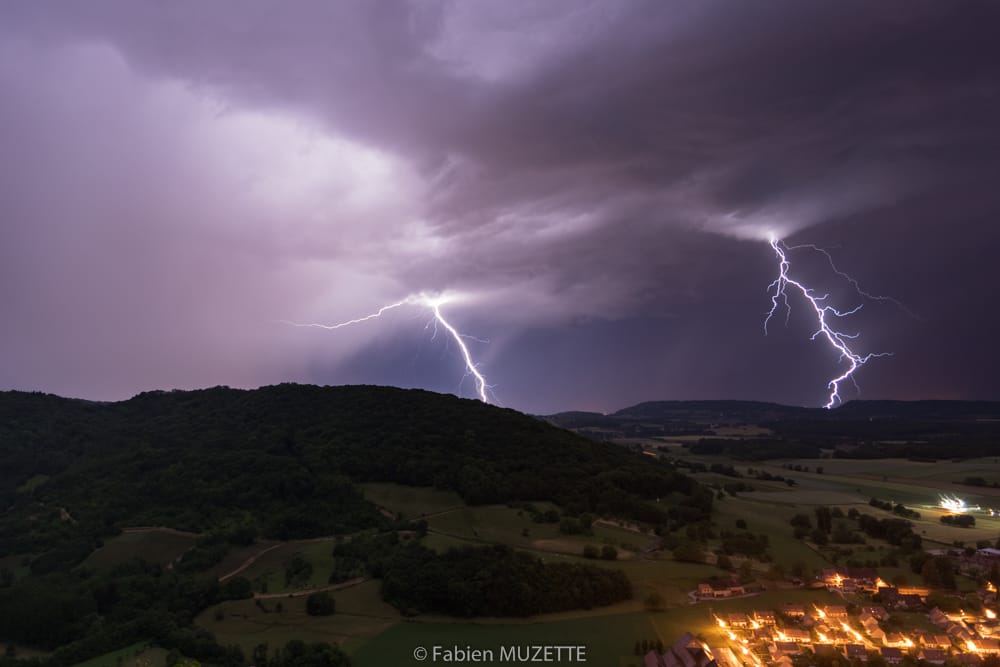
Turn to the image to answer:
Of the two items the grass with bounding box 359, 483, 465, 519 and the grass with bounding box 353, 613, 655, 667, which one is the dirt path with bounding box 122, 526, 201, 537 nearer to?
the grass with bounding box 359, 483, 465, 519

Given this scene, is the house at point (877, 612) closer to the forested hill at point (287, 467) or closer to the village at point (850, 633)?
the village at point (850, 633)

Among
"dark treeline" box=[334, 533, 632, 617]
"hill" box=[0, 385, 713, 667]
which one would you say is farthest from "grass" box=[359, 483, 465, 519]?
"dark treeline" box=[334, 533, 632, 617]

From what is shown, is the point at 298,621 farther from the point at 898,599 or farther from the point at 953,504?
the point at 953,504

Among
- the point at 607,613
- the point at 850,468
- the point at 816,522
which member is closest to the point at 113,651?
the point at 607,613

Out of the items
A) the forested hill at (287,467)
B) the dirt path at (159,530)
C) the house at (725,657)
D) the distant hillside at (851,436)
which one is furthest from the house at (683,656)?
the distant hillside at (851,436)

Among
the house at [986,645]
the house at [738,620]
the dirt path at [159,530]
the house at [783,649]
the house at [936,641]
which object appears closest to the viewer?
the house at [783,649]

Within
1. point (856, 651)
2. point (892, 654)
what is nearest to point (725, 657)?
point (856, 651)

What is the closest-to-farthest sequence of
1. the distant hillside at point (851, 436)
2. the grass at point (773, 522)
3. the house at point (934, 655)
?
1. the house at point (934, 655)
2. the grass at point (773, 522)
3. the distant hillside at point (851, 436)

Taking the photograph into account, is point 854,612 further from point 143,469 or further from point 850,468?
point 850,468
